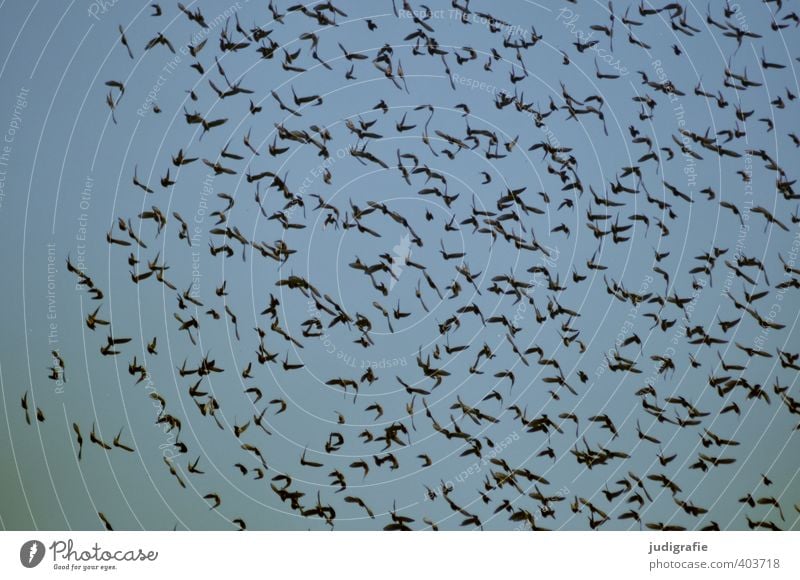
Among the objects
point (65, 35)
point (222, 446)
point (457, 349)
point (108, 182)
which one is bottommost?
point (222, 446)

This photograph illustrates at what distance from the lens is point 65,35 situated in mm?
1690

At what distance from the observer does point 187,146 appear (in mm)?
1710

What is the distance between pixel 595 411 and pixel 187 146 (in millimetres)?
944

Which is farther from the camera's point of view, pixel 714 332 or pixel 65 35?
pixel 714 332

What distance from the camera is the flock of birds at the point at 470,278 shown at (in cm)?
171

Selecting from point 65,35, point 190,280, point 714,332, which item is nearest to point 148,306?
point 190,280

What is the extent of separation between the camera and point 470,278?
1.77 m

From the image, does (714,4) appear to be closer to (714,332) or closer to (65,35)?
(714,332)

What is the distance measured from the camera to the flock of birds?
1713 mm

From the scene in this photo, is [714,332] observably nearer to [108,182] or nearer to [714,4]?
[714,4]

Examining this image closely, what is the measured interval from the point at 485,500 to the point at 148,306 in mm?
749
